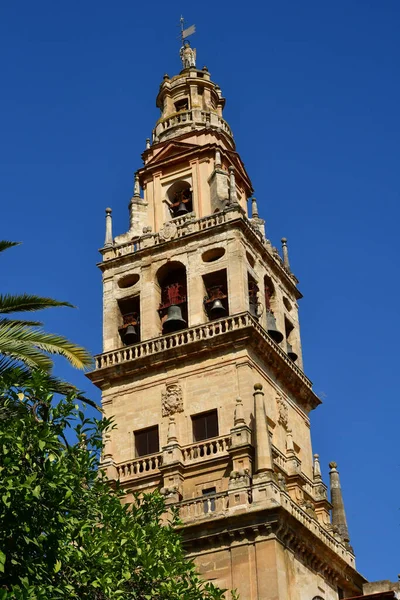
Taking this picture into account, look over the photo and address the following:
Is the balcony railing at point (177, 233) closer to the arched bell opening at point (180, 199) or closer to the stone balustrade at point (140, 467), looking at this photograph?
the arched bell opening at point (180, 199)

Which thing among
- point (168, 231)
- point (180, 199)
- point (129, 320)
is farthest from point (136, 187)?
point (129, 320)

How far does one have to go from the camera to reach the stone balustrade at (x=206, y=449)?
40688 mm

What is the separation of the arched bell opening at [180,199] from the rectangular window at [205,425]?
35.1ft

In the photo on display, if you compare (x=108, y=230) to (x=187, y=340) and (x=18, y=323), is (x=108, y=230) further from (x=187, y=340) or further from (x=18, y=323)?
(x=18, y=323)

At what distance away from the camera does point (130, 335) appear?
45.9 m

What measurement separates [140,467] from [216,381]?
4.24 metres

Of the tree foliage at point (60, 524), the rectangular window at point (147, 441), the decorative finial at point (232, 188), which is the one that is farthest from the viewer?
the decorative finial at point (232, 188)

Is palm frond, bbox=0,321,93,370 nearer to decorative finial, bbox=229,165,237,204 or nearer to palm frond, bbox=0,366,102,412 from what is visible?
palm frond, bbox=0,366,102,412

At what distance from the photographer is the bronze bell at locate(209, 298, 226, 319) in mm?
44125

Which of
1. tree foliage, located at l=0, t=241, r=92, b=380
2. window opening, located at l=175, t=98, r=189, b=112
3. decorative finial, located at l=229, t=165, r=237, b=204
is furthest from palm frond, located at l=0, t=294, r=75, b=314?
window opening, located at l=175, t=98, r=189, b=112

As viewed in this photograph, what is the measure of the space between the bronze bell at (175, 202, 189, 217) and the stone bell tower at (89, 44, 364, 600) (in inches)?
5.4

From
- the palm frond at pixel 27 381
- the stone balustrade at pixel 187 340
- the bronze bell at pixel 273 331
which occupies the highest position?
the bronze bell at pixel 273 331

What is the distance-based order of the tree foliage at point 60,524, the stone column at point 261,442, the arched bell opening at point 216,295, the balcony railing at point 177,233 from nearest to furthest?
the tree foliage at point 60,524 → the stone column at point 261,442 → the arched bell opening at point 216,295 → the balcony railing at point 177,233

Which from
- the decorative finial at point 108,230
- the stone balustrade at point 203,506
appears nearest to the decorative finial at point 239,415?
the stone balustrade at point 203,506
